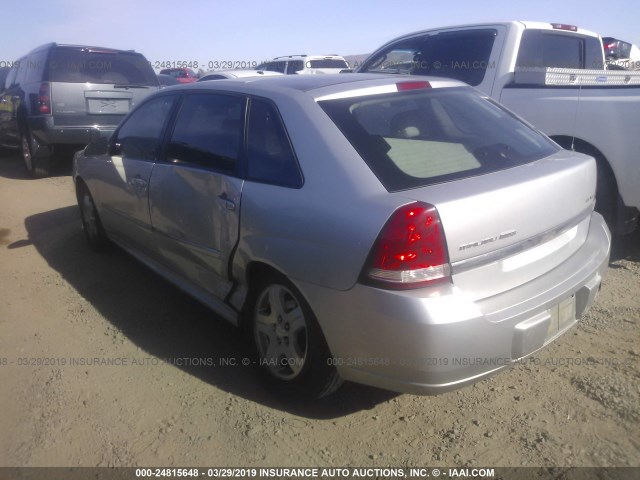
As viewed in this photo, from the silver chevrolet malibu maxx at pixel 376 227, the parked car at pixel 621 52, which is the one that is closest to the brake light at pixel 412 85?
the silver chevrolet malibu maxx at pixel 376 227

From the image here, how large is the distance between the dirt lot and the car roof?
61.7 inches

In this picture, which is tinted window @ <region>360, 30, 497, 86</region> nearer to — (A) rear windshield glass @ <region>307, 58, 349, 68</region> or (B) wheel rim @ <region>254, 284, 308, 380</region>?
(B) wheel rim @ <region>254, 284, 308, 380</region>

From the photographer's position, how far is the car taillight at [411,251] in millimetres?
2332

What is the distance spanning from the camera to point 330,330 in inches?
102

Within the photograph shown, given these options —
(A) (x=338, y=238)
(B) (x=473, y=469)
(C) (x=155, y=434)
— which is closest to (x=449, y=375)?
(B) (x=473, y=469)

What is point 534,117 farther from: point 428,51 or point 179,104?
point 179,104

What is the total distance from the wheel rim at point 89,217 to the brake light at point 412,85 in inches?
126

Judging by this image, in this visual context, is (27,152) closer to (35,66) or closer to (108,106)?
(35,66)

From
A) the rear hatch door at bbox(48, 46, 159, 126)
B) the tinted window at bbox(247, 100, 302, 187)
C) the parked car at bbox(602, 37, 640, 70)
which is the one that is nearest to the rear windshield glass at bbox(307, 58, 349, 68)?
the parked car at bbox(602, 37, 640, 70)

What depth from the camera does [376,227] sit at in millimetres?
2365

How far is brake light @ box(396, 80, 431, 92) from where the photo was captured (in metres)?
3.18

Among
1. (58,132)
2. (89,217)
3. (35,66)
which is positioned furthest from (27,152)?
(89,217)

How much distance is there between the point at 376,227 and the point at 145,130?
8.35ft

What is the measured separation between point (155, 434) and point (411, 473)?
123 cm
